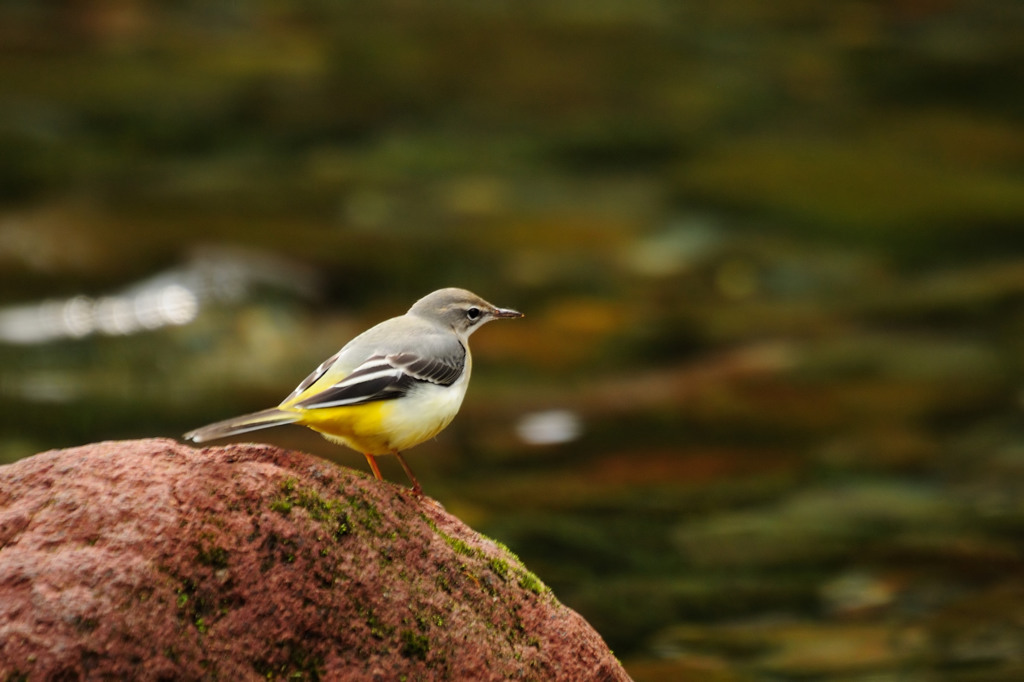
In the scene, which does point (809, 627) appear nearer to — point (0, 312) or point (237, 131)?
point (0, 312)

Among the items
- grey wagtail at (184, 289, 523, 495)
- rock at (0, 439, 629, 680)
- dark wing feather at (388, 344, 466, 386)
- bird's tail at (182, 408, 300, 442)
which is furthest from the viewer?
dark wing feather at (388, 344, 466, 386)

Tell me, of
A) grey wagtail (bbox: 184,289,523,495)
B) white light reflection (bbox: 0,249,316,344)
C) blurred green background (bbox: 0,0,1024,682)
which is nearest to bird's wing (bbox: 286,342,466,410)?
grey wagtail (bbox: 184,289,523,495)

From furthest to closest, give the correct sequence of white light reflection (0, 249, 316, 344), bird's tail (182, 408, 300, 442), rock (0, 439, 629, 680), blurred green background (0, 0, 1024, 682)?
white light reflection (0, 249, 316, 344) < blurred green background (0, 0, 1024, 682) < bird's tail (182, 408, 300, 442) < rock (0, 439, 629, 680)

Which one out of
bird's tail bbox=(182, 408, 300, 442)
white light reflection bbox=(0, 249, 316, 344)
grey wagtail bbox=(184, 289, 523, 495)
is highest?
white light reflection bbox=(0, 249, 316, 344)

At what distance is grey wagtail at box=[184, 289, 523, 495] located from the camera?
5.52 m

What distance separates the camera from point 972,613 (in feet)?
36.8

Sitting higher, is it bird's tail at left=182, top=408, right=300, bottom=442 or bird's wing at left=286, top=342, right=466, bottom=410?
bird's wing at left=286, top=342, right=466, bottom=410

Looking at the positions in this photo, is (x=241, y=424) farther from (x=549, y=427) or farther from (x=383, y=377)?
(x=549, y=427)

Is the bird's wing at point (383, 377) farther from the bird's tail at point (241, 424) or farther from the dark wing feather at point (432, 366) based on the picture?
the bird's tail at point (241, 424)

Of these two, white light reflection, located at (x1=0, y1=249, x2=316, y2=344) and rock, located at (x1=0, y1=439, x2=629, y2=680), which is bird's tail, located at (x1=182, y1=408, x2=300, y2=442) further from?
white light reflection, located at (x1=0, y1=249, x2=316, y2=344)

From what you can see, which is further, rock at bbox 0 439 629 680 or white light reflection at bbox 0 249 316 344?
white light reflection at bbox 0 249 316 344

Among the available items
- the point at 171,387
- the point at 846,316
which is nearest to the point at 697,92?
the point at 846,316

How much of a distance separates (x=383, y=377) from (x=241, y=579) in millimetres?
1377

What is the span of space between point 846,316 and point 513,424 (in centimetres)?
660
